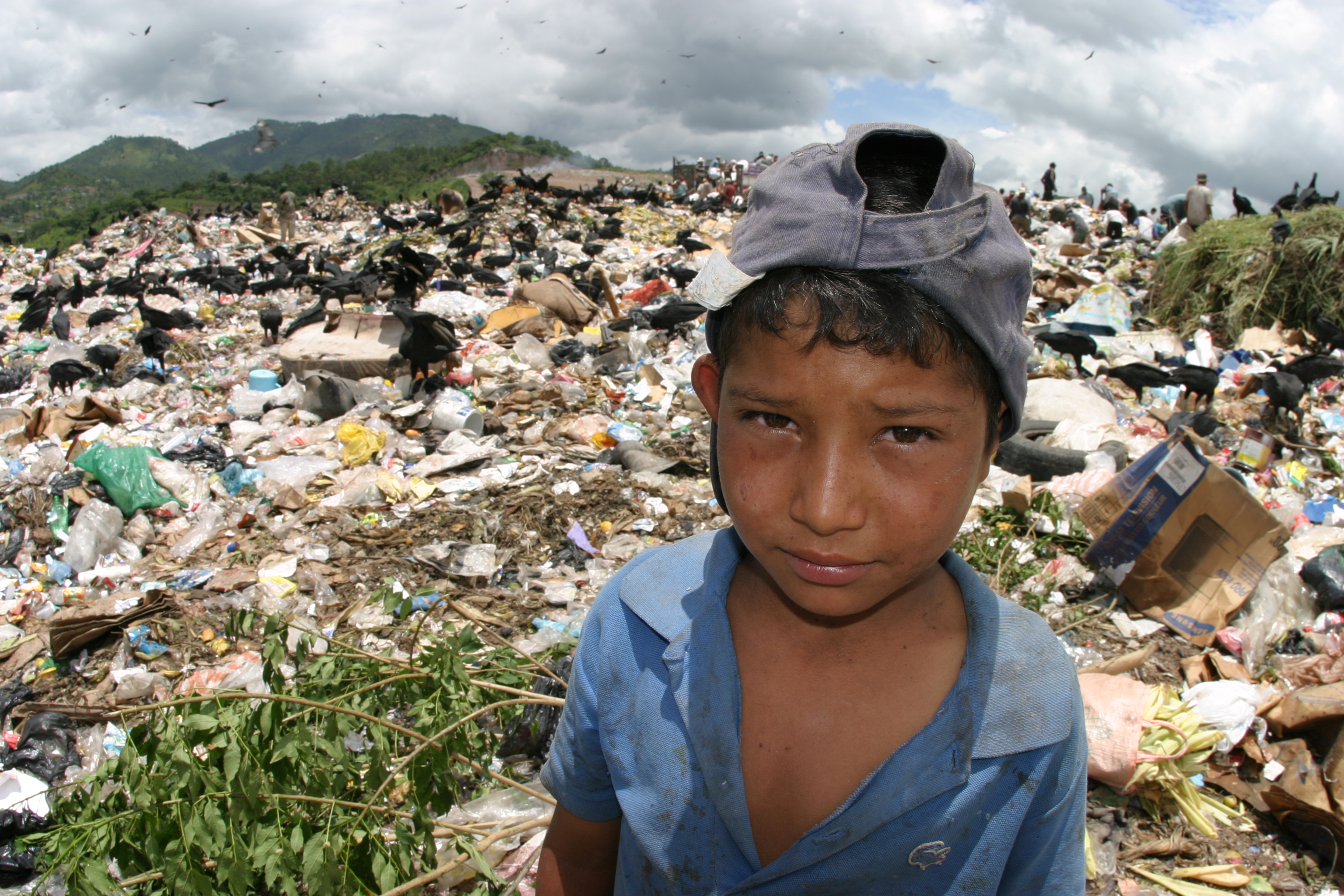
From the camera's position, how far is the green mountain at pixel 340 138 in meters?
121

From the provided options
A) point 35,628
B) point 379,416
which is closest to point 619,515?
point 379,416

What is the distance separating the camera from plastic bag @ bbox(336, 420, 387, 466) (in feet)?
14.5

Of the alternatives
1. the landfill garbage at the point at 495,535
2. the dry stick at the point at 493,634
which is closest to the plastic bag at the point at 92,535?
the landfill garbage at the point at 495,535

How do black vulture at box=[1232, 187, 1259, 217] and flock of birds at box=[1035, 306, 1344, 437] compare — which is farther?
black vulture at box=[1232, 187, 1259, 217]

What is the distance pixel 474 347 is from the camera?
6.59 metres

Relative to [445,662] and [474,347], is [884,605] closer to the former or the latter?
[445,662]

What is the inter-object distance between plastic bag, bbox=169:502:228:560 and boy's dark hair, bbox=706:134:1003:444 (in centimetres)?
376

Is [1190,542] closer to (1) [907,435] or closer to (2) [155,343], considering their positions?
(1) [907,435]

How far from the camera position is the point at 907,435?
2.32 ft

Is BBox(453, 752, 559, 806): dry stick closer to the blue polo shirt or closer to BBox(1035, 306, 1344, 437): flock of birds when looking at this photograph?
the blue polo shirt

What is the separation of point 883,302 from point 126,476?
4.45 m

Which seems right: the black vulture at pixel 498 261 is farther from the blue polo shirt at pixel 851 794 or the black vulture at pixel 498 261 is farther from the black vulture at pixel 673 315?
the blue polo shirt at pixel 851 794

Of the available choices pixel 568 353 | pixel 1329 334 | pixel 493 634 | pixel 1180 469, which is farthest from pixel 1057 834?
pixel 1329 334

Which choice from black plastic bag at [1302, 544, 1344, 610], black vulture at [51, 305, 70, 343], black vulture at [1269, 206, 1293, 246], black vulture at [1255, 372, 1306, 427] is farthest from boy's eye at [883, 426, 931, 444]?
black vulture at [51, 305, 70, 343]
